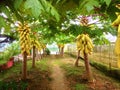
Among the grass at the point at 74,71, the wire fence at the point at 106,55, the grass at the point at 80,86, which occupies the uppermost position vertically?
the wire fence at the point at 106,55

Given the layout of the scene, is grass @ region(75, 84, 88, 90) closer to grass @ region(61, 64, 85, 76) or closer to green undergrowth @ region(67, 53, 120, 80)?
green undergrowth @ region(67, 53, 120, 80)

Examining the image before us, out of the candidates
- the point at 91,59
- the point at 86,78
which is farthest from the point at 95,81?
the point at 91,59

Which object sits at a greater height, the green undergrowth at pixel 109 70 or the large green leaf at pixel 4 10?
the large green leaf at pixel 4 10

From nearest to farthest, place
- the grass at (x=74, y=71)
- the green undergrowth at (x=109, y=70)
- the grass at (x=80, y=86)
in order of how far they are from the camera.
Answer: the grass at (x=80, y=86) → the green undergrowth at (x=109, y=70) → the grass at (x=74, y=71)

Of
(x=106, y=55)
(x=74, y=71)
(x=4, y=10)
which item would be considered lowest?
(x=74, y=71)

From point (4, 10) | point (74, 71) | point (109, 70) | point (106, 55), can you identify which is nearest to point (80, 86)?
point (109, 70)

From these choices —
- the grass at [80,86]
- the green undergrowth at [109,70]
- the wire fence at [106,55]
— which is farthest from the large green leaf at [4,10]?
the wire fence at [106,55]

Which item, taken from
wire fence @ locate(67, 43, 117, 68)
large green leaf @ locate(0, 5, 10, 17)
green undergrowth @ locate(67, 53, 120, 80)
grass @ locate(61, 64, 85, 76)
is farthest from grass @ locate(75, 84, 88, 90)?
large green leaf @ locate(0, 5, 10, 17)

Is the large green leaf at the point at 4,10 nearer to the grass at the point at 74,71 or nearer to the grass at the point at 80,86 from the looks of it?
the grass at the point at 80,86

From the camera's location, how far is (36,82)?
1415 centimetres

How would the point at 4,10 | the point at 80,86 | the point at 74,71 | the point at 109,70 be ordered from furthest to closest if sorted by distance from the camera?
the point at 74,71 < the point at 109,70 < the point at 80,86 < the point at 4,10

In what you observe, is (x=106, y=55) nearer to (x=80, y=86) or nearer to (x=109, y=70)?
(x=109, y=70)

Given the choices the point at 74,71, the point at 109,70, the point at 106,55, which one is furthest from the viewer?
the point at 106,55

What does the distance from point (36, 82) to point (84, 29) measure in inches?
165
